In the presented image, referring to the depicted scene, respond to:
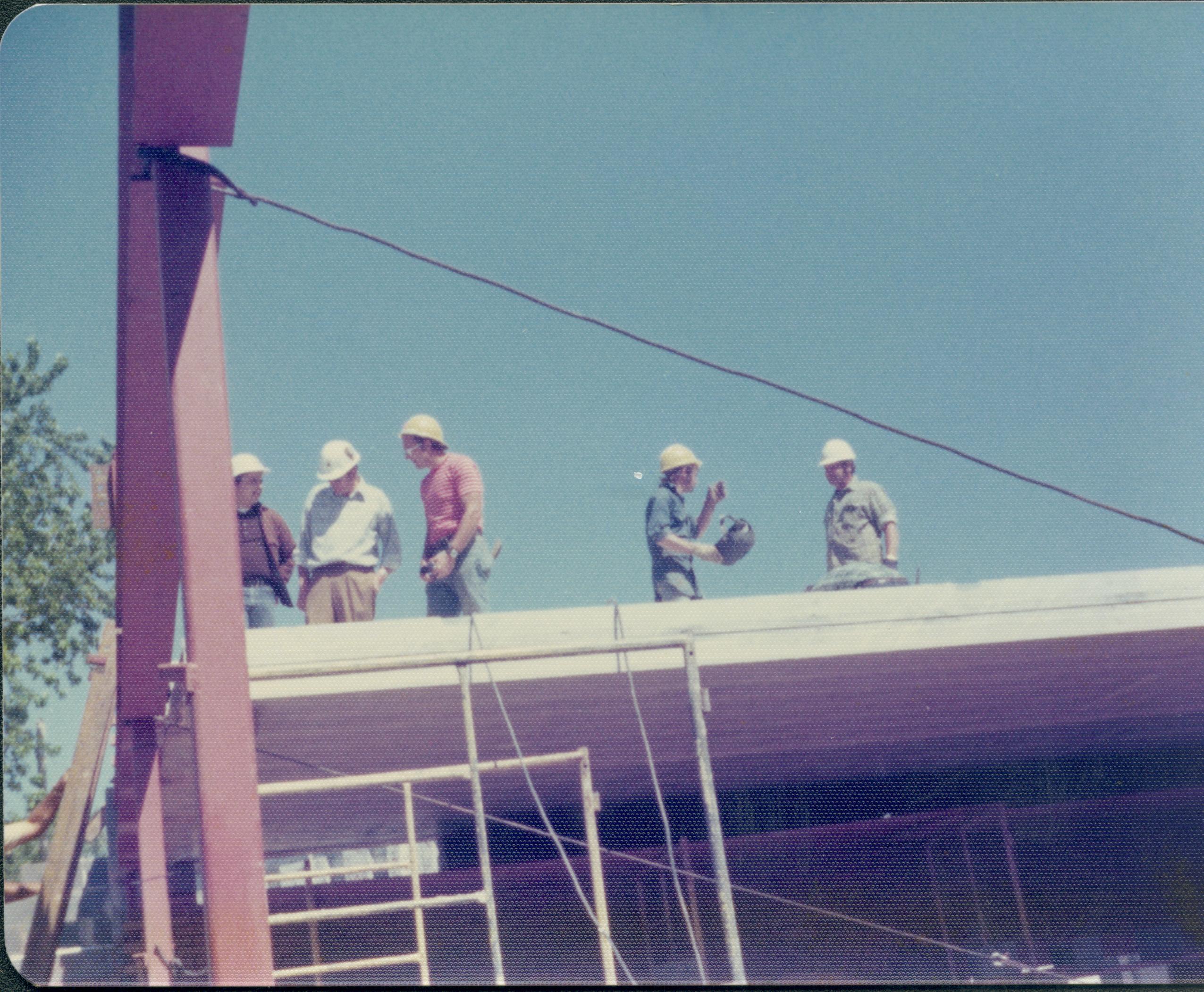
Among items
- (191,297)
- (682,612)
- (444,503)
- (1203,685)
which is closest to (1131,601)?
(1203,685)

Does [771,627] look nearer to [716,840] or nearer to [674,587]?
[674,587]

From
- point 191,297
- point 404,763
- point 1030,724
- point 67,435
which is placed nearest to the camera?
point 191,297

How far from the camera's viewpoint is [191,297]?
11.6 ft

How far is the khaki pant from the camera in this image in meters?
6.19

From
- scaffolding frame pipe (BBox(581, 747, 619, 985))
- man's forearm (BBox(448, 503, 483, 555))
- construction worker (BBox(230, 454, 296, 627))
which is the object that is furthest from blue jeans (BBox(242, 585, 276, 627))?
scaffolding frame pipe (BBox(581, 747, 619, 985))

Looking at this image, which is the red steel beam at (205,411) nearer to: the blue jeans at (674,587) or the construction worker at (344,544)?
the construction worker at (344,544)

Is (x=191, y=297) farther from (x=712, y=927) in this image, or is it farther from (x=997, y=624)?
(x=712, y=927)

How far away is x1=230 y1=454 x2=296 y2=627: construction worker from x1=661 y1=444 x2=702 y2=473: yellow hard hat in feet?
7.42

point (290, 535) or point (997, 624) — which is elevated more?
point (290, 535)

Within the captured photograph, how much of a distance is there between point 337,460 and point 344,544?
1.58ft

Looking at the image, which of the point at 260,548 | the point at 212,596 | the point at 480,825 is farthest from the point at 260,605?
the point at 212,596

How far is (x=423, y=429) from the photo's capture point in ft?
21.2

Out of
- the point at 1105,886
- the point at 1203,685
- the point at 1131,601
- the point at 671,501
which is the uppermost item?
the point at 671,501

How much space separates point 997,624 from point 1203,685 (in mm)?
2599
